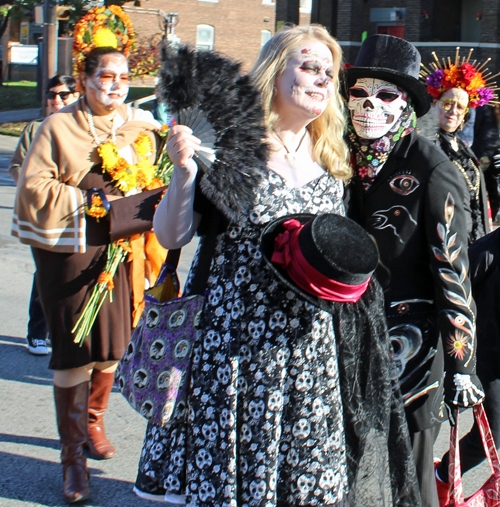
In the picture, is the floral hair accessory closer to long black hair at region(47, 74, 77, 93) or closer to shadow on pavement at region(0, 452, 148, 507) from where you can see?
long black hair at region(47, 74, 77, 93)

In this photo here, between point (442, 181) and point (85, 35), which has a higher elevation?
point (85, 35)

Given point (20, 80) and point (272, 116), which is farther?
point (20, 80)

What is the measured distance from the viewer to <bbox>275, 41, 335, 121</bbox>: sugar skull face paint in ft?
7.46

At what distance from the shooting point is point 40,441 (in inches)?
152

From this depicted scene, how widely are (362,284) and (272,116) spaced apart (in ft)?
2.08

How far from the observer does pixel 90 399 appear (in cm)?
373

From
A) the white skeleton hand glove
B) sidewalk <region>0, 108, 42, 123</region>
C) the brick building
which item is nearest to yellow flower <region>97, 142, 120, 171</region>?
the white skeleton hand glove

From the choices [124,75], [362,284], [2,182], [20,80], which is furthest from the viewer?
[20,80]

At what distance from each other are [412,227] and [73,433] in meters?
1.80

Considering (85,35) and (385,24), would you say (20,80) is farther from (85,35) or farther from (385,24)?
(85,35)

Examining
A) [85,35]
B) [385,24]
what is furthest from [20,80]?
[85,35]

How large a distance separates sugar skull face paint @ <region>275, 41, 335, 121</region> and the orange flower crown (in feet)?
4.61

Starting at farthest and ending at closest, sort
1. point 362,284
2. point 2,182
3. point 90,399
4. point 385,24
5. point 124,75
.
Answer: point 385,24 → point 2,182 → point 90,399 → point 124,75 → point 362,284

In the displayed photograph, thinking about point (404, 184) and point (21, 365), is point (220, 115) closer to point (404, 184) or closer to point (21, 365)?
point (404, 184)
